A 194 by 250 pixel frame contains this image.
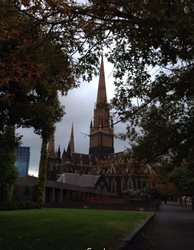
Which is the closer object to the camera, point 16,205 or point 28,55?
point 28,55

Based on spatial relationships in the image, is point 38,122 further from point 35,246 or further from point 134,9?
point 134,9

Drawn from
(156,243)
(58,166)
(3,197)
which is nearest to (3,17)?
(156,243)

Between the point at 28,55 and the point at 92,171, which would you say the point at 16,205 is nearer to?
the point at 28,55

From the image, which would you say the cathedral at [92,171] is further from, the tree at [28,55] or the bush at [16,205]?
the tree at [28,55]

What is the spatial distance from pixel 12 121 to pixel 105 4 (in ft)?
34.5

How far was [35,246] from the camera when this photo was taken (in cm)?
1052

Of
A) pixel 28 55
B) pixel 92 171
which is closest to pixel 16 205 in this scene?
pixel 28 55

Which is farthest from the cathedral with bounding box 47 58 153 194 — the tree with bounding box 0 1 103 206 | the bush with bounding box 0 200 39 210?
the tree with bounding box 0 1 103 206

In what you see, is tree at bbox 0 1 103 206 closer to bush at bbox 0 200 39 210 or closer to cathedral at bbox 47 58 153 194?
bush at bbox 0 200 39 210

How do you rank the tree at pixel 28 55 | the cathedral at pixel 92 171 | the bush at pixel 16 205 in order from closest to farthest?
1. the tree at pixel 28 55
2. the bush at pixel 16 205
3. the cathedral at pixel 92 171

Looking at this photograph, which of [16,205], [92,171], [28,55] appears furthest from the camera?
[92,171]

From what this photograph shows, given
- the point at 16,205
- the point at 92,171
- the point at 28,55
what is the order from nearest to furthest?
1. the point at 28,55
2. the point at 16,205
3. the point at 92,171

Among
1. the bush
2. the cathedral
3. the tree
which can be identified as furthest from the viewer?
the cathedral

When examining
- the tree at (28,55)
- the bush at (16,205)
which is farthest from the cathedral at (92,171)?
the tree at (28,55)
